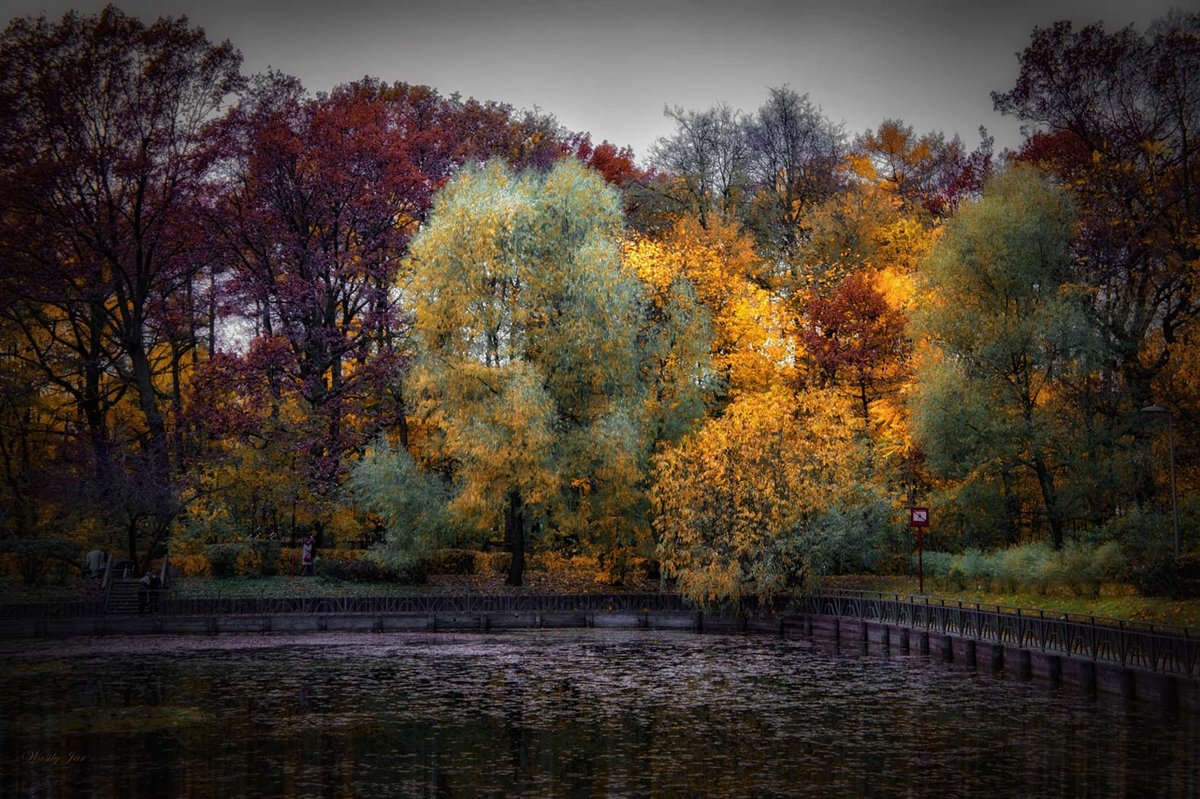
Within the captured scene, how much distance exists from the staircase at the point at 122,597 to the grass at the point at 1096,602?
32.6m

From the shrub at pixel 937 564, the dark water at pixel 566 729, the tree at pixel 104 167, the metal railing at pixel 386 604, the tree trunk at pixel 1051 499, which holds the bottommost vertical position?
the dark water at pixel 566 729

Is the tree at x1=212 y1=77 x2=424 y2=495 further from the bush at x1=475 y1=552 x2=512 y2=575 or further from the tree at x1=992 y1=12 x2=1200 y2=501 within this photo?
the tree at x1=992 y1=12 x2=1200 y2=501

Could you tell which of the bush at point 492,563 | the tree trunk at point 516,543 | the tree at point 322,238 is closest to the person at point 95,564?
the tree at point 322,238

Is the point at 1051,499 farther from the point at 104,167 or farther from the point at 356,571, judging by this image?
the point at 104,167

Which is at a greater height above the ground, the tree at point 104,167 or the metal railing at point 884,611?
the tree at point 104,167

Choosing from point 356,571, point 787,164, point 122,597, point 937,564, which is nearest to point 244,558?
point 356,571

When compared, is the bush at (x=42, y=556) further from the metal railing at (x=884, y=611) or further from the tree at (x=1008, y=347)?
the tree at (x=1008, y=347)

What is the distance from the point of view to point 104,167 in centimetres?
5378

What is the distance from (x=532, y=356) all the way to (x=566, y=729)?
29.0 meters

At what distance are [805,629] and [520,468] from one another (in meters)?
13.8

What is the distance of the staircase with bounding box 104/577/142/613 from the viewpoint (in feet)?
159

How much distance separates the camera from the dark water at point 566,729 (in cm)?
2080

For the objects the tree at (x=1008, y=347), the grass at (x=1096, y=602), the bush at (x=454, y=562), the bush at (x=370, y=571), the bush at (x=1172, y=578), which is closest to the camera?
the grass at (x=1096, y=602)

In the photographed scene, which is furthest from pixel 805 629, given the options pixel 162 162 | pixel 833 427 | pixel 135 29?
pixel 135 29
